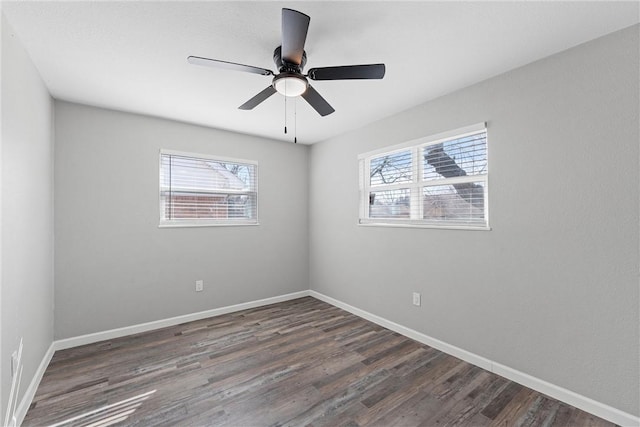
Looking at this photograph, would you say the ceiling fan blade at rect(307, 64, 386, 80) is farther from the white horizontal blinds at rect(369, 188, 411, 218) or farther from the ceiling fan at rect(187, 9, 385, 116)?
the white horizontal blinds at rect(369, 188, 411, 218)

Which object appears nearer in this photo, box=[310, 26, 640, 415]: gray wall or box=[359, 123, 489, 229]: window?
box=[310, 26, 640, 415]: gray wall

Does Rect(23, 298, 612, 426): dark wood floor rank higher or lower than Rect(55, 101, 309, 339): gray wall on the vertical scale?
lower

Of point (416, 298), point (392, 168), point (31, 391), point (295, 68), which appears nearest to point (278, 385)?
point (416, 298)

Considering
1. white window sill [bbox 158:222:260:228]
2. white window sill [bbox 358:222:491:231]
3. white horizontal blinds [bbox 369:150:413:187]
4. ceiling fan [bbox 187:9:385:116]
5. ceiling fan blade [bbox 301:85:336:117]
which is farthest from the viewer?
white window sill [bbox 158:222:260:228]

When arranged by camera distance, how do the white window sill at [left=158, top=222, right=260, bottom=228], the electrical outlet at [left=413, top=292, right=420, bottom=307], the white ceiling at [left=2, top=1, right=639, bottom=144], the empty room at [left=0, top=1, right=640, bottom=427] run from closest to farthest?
the white ceiling at [left=2, top=1, right=639, bottom=144] → the empty room at [left=0, top=1, right=640, bottom=427] → the electrical outlet at [left=413, top=292, right=420, bottom=307] → the white window sill at [left=158, top=222, right=260, bottom=228]

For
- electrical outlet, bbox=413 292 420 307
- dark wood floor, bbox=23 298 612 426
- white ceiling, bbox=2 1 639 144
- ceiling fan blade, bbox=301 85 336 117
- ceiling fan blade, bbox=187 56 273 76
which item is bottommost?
dark wood floor, bbox=23 298 612 426

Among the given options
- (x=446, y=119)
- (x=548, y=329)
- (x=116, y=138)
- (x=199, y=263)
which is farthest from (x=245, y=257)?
(x=548, y=329)

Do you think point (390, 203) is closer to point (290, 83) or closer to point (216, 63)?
point (290, 83)

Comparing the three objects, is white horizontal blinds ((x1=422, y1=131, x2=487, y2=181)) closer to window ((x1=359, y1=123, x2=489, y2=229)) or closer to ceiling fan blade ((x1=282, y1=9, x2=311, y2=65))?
window ((x1=359, y1=123, x2=489, y2=229))

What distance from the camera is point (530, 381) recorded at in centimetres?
210

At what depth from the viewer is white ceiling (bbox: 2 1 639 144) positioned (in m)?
1.60

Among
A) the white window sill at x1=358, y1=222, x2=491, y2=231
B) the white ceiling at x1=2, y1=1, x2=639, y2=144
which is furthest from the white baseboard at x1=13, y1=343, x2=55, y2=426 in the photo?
the white window sill at x1=358, y1=222, x2=491, y2=231

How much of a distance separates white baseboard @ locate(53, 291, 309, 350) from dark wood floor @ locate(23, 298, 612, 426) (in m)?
0.09

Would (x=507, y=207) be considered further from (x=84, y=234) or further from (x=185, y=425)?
(x=84, y=234)
